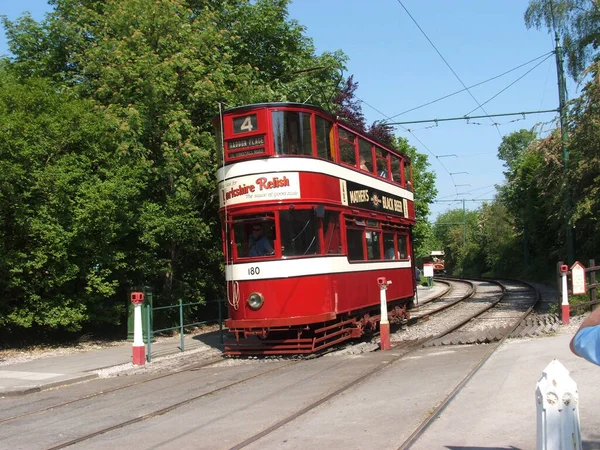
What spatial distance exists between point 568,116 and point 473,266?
5395 centimetres

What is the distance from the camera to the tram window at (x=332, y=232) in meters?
12.5

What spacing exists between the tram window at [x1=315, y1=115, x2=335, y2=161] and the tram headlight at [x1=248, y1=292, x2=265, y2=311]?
116 inches

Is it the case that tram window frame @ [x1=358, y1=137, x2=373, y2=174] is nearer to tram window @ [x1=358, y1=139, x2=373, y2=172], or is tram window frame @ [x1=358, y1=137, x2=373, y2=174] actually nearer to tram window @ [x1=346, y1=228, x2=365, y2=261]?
tram window @ [x1=358, y1=139, x2=373, y2=172]

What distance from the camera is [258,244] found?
12359 millimetres

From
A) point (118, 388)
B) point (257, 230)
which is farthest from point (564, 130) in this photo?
point (118, 388)

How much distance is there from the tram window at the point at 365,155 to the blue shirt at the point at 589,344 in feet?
37.7

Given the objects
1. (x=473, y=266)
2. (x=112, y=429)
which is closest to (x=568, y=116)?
(x=112, y=429)

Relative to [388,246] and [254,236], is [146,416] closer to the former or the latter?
[254,236]

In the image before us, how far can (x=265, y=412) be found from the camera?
298 inches

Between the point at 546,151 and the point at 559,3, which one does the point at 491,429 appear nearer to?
the point at 546,151

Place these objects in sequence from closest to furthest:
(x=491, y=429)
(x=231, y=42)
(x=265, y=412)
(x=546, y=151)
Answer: (x=491, y=429) < (x=265, y=412) < (x=231, y=42) < (x=546, y=151)

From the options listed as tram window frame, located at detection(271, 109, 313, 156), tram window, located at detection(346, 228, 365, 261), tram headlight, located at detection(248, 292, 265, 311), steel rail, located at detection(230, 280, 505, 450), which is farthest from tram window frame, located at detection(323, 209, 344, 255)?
steel rail, located at detection(230, 280, 505, 450)

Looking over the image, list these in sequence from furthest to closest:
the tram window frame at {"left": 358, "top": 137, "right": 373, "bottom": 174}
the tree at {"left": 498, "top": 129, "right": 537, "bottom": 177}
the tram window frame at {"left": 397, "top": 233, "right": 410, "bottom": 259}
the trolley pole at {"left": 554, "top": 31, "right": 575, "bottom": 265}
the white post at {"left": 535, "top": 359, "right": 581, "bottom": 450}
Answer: the tree at {"left": 498, "top": 129, "right": 537, "bottom": 177} → the trolley pole at {"left": 554, "top": 31, "right": 575, "bottom": 265} → the tram window frame at {"left": 397, "top": 233, "right": 410, "bottom": 259} → the tram window frame at {"left": 358, "top": 137, "right": 373, "bottom": 174} → the white post at {"left": 535, "top": 359, "right": 581, "bottom": 450}

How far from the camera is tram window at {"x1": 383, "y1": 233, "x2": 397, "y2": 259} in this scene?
15628 mm
